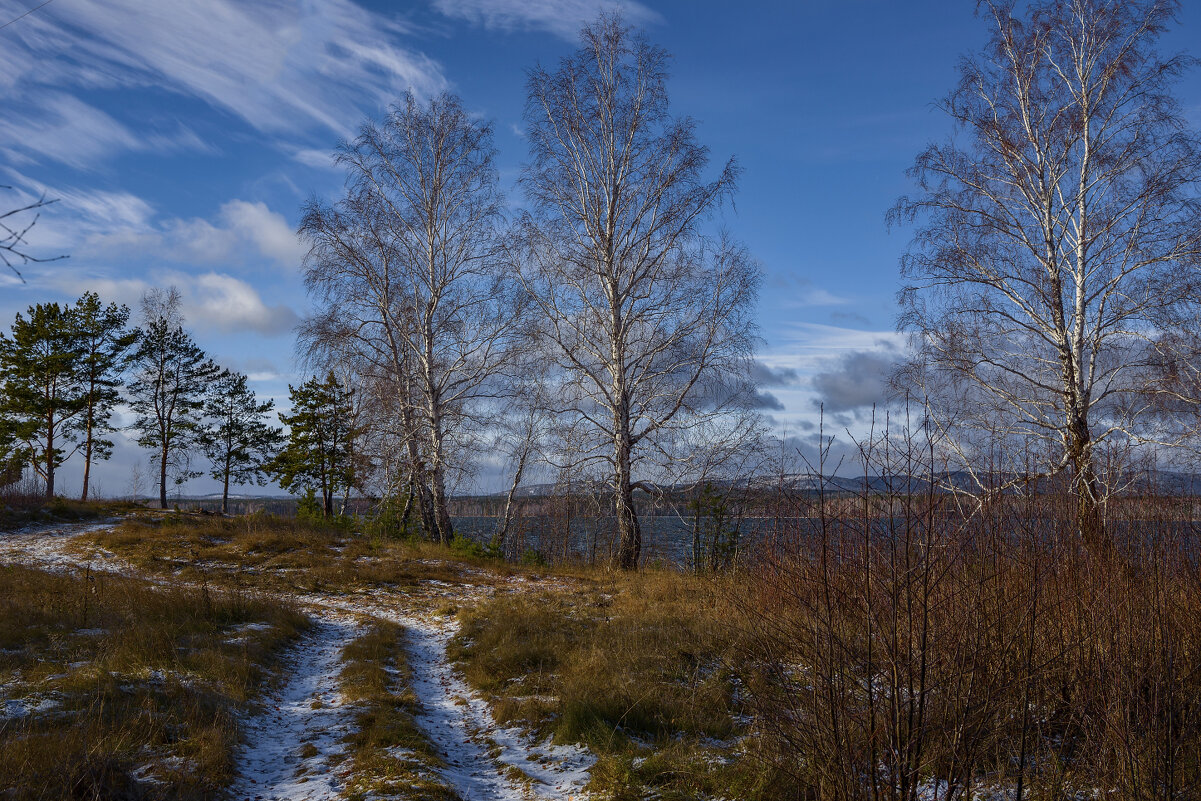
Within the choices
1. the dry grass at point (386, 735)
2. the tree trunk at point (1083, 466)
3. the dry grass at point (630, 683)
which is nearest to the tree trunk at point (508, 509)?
the dry grass at point (630, 683)

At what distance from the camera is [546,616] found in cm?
944

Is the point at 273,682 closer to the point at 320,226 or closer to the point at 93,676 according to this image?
the point at 93,676

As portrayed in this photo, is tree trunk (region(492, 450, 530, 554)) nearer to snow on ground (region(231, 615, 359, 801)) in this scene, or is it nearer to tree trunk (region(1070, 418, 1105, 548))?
snow on ground (region(231, 615, 359, 801))

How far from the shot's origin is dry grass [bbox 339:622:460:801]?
4.47 meters

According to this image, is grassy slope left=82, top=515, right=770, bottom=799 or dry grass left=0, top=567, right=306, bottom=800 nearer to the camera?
dry grass left=0, top=567, right=306, bottom=800

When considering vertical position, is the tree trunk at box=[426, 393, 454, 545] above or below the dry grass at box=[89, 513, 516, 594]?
above

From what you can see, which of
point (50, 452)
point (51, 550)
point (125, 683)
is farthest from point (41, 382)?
point (125, 683)

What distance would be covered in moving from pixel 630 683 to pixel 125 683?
4.49 meters

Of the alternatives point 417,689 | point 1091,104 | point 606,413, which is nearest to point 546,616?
point 417,689

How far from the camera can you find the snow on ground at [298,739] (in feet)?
15.4

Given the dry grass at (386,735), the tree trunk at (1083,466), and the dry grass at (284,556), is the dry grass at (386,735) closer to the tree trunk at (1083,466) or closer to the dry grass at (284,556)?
the dry grass at (284,556)

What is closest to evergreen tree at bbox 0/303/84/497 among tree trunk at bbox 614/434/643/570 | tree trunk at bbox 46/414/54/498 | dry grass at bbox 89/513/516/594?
tree trunk at bbox 46/414/54/498

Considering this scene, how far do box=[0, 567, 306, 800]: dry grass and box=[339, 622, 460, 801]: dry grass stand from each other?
903 mm

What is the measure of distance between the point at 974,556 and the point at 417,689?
5656 millimetres
